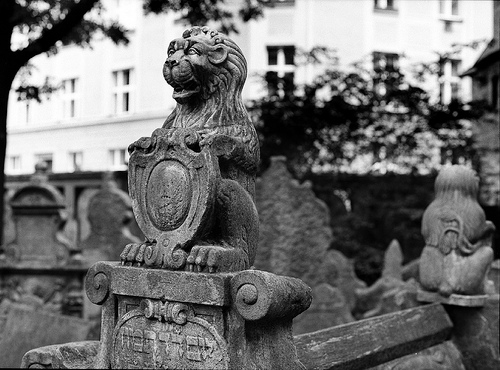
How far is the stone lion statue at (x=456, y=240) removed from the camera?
647cm

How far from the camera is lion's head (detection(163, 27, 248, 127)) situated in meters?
3.91

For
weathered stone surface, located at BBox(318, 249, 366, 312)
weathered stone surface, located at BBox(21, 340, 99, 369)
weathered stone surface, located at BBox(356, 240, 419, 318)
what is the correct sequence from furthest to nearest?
weathered stone surface, located at BBox(318, 249, 366, 312)
weathered stone surface, located at BBox(356, 240, 419, 318)
weathered stone surface, located at BBox(21, 340, 99, 369)

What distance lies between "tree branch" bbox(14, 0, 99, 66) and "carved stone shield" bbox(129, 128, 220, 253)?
718 centimetres

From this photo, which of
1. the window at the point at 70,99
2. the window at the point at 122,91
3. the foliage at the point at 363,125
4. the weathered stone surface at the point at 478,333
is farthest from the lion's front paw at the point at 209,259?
the window at the point at 70,99

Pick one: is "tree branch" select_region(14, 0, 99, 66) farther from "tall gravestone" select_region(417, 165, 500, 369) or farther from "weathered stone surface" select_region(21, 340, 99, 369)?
"weathered stone surface" select_region(21, 340, 99, 369)

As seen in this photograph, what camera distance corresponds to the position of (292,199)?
400 inches

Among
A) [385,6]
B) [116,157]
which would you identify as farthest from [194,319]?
[116,157]

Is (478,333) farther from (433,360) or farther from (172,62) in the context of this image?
(172,62)

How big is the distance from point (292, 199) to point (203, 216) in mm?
6597

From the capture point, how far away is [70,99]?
28547 millimetres

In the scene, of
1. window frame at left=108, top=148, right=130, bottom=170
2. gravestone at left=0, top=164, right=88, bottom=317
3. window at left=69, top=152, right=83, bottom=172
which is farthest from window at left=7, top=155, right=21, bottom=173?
gravestone at left=0, top=164, right=88, bottom=317

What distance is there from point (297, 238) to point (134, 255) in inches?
255

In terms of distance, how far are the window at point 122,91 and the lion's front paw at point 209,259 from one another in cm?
2290

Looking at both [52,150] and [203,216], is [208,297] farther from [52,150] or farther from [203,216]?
[52,150]
